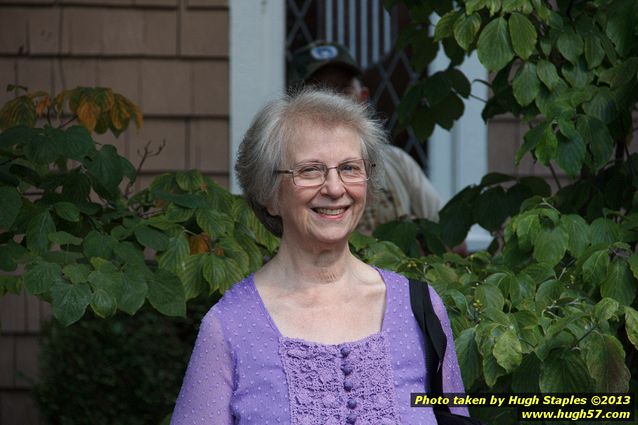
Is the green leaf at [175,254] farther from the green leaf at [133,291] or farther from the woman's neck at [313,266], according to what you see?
the woman's neck at [313,266]

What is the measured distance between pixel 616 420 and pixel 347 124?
102 centimetres

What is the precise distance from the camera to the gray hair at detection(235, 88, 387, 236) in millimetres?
2422

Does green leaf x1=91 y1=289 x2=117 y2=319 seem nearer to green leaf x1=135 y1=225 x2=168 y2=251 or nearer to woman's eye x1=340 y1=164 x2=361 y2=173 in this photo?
green leaf x1=135 y1=225 x2=168 y2=251

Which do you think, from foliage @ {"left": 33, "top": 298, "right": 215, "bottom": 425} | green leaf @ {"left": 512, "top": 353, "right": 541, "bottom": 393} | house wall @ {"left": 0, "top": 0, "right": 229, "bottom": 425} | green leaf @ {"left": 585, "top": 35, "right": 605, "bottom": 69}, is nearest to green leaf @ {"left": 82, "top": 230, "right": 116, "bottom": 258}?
green leaf @ {"left": 512, "top": 353, "right": 541, "bottom": 393}

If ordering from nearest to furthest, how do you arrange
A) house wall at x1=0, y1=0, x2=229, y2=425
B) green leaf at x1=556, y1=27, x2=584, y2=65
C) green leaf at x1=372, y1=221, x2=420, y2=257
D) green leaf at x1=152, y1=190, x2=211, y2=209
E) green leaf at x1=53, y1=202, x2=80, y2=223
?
green leaf at x1=53, y1=202, x2=80, y2=223 < green leaf at x1=152, y1=190, x2=211, y2=209 < green leaf at x1=556, y1=27, x2=584, y2=65 < green leaf at x1=372, y1=221, x2=420, y2=257 < house wall at x1=0, y1=0, x2=229, y2=425

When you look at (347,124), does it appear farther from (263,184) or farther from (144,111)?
(144,111)

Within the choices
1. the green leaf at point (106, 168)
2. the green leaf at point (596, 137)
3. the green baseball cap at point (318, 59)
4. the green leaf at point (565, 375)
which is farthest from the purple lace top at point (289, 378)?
the green baseball cap at point (318, 59)

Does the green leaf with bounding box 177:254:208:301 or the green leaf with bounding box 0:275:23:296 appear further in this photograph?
the green leaf with bounding box 177:254:208:301

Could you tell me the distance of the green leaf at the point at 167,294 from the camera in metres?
2.85

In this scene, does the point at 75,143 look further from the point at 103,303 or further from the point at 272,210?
the point at 272,210

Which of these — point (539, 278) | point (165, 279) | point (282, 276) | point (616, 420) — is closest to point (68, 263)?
point (165, 279)

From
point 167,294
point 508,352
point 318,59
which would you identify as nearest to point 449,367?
point 508,352

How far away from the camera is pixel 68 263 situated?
286cm

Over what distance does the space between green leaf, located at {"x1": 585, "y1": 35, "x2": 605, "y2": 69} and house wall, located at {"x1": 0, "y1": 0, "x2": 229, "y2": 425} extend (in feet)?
7.83
